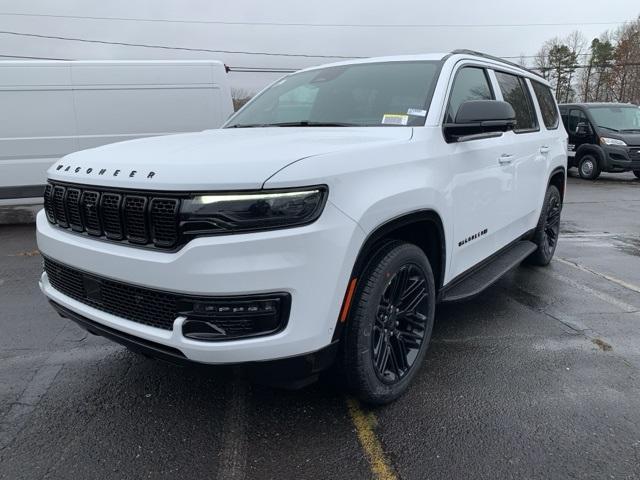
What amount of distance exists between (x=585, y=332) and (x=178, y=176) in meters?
3.31

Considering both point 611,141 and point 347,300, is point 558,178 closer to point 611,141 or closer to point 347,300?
point 347,300

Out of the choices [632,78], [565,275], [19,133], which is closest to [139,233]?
[565,275]

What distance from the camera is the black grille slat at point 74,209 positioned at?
8.30ft

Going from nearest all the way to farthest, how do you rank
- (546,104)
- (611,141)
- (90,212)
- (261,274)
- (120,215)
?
(261,274), (120,215), (90,212), (546,104), (611,141)

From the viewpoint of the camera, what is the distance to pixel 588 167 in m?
15.3

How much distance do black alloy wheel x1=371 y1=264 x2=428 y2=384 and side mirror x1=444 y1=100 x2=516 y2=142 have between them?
89cm

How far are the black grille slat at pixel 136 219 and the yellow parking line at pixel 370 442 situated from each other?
142 centimetres

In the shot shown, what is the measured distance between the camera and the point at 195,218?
2084 mm

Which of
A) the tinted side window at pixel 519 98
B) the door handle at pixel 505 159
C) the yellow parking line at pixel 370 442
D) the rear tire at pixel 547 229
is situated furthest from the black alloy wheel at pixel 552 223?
the yellow parking line at pixel 370 442

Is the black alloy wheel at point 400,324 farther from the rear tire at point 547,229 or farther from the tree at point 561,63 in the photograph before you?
the tree at point 561,63

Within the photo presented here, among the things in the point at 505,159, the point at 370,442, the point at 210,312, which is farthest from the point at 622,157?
the point at 210,312

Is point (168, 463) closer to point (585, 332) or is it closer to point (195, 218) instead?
point (195, 218)

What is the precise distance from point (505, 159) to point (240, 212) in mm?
2515

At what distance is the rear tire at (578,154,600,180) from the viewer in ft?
49.3
